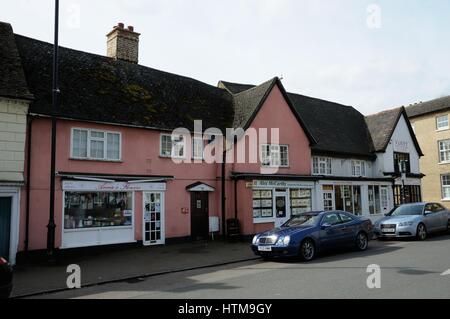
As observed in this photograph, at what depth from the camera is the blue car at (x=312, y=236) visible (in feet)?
37.9

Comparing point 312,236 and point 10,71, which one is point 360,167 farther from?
point 10,71

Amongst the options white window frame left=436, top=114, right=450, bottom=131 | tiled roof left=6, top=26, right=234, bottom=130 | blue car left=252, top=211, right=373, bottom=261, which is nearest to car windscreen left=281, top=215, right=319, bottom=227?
blue car left=252, top=211, right=373, bottom=261

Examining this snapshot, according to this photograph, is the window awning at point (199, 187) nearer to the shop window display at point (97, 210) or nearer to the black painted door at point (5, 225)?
the shop window display at point (97, 210)

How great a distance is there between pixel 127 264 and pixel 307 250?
578cm

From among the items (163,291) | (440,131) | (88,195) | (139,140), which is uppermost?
(440,131)

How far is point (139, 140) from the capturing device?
16.1m

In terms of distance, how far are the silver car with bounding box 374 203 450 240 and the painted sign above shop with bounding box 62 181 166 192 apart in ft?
32.3

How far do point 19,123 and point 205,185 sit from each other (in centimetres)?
824

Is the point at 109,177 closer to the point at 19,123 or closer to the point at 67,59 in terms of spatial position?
the point at 19,123

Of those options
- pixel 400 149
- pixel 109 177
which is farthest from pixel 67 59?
pixel 400 149

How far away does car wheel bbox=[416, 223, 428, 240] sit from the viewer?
15.8m

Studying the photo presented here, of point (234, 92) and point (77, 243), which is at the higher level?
point (234, 92)

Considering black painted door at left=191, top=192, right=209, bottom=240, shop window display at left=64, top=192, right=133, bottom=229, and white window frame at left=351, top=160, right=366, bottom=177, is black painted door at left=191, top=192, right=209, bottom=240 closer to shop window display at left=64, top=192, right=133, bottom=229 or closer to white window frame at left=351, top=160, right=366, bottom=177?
shop window display at left=64, top=192, right=133, bottom=229

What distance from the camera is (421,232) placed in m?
16.0
